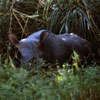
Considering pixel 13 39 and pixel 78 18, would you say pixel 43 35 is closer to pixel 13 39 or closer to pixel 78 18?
pixel 13 39

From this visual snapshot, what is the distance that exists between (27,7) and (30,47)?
10.8ft

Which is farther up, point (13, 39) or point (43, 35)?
point (43, 35)

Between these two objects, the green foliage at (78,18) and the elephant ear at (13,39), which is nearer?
the elephant ear at (13,39)

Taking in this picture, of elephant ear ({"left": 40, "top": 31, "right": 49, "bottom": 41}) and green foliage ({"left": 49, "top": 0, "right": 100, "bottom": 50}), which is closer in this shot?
elephant ear ({"left": 40, "top": 31, "right": 49, "bottom": 41})

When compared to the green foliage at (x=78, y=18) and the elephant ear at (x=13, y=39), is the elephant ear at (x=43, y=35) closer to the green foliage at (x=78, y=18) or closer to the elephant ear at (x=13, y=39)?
the elephant ear at (x=13, y=39)

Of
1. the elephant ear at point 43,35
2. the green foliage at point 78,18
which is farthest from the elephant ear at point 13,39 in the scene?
the green foliage at point 78,18

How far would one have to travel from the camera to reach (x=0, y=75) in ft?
12.9

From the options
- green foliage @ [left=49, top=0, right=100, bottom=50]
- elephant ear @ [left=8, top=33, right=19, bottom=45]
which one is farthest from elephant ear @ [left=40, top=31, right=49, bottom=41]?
green foliage @ [left=49, top=0, right=100, bottom=50]

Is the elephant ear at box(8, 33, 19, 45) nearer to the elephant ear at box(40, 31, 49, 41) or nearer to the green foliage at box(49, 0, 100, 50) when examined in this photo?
the elephant ear at box(40, 31, 49, 41)

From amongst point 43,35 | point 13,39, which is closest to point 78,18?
point 43,35

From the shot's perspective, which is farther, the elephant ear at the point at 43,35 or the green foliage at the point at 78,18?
the green foliage at the point at 78,18

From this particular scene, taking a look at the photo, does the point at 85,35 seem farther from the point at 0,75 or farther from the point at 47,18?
the point at 0,75

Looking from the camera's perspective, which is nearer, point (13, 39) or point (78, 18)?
point (13, 39)

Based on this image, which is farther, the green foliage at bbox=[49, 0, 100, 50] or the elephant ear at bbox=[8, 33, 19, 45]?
the green foliage at bbox=[49, 0, 100, 50]
